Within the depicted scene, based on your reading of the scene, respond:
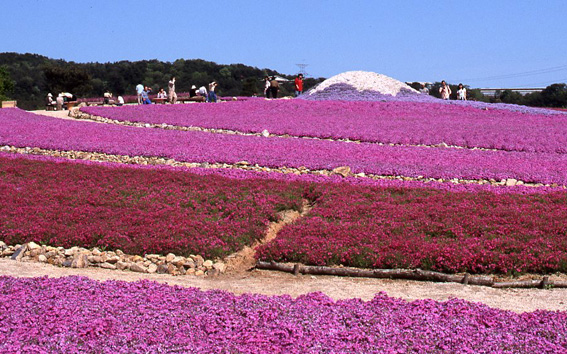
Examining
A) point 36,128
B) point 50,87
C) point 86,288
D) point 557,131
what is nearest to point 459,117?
point 557,131

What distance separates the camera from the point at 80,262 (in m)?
12.8

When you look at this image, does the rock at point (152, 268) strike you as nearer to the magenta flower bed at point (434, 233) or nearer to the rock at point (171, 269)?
the rock at point (171, 269)

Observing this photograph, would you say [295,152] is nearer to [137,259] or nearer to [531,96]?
[137,259]

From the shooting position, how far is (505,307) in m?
10.1

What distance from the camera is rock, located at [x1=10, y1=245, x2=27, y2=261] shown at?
13.2 metres

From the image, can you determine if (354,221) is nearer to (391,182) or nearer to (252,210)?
(252,210)

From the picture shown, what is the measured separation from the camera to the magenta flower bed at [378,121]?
97.7 feet

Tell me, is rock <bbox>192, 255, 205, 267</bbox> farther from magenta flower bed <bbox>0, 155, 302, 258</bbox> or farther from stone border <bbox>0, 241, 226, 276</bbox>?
magenta flower bed <bbox>0, 155, 302, 258</bbox>

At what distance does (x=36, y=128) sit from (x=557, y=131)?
25.2m

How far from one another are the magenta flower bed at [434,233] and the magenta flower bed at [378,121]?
12.8 m

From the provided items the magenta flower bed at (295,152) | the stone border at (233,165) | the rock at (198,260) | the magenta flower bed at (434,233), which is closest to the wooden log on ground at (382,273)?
the magenta flower bed at (434,233)

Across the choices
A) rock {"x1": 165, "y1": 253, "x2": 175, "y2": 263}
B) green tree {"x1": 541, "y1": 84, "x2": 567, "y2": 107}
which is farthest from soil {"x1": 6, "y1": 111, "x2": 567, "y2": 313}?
green tree {"x1": 541, "y1": 84, "x2": 567, "y2": 107}

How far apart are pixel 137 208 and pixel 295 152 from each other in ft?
33.8

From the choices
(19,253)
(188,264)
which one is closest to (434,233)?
(188,264)
